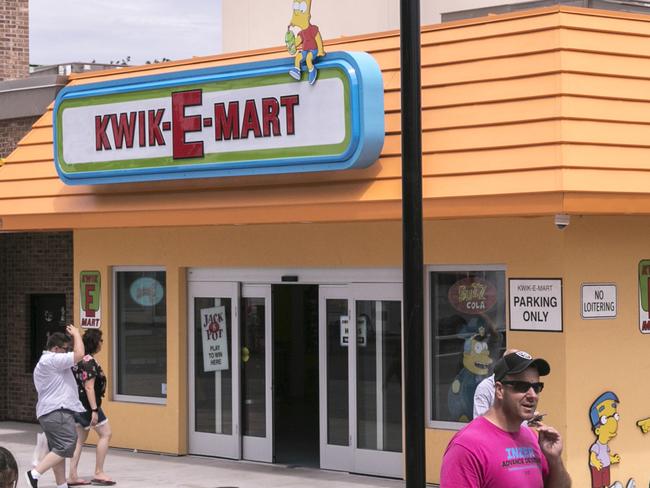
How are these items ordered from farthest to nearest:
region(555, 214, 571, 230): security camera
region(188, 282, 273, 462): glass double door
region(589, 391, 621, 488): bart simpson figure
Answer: region(188, 282, 273, 462): glass double door → region(589, 391, 621, 488): bart simpson figure → region(555, 214, 571, 230): security camera

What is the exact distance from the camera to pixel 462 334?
14172 millimetres

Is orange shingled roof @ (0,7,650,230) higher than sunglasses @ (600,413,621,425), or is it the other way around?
orange shingled roof @ (0,7,650,230)

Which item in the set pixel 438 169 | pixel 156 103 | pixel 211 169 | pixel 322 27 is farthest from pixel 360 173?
pixel 322 27

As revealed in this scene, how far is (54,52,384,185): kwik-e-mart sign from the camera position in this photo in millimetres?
13664

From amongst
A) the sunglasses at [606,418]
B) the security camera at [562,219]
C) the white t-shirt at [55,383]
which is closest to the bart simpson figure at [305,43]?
the security camera at [562,219]

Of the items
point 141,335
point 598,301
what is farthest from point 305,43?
point 141,335

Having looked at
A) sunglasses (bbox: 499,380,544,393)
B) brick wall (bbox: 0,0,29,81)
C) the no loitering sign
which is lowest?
sunglasses (bbox: 499,380,544,393)

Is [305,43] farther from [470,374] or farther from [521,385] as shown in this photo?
[521,385]

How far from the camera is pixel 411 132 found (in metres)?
8.39

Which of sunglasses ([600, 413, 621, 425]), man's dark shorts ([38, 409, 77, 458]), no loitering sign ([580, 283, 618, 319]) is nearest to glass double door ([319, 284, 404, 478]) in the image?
no loitering sign ([580, 283, 618, 319])

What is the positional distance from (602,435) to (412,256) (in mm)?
5674

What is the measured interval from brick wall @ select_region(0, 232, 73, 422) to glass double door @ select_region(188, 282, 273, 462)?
354 cm

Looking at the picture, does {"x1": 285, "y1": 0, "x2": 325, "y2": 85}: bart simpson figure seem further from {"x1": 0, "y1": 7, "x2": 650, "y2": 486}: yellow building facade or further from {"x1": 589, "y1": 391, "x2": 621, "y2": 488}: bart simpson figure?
{"x1": 589, "y1": 391, "x2": 621, "y2": 488}: bart simpson figure

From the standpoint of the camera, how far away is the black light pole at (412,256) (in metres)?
8.15
